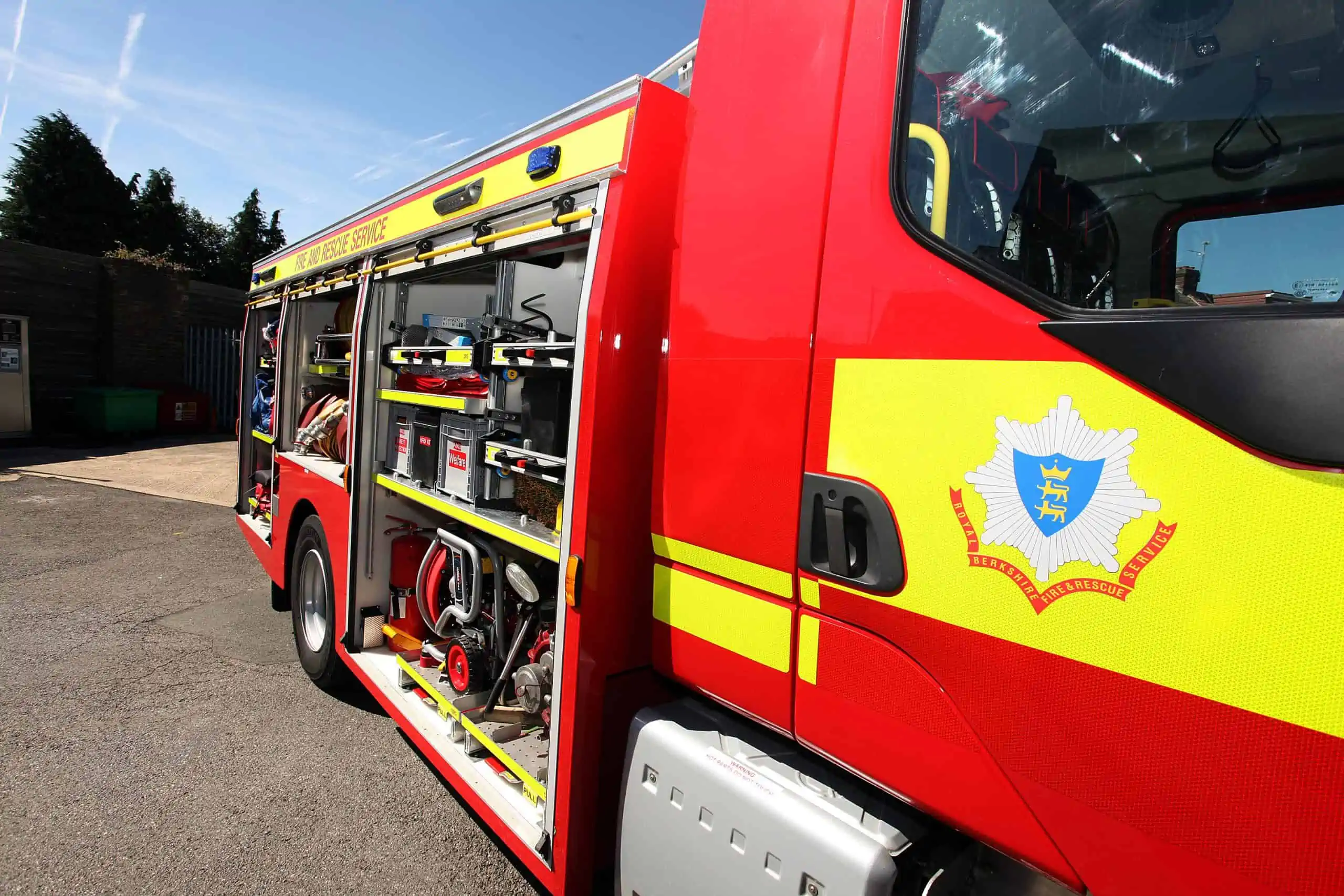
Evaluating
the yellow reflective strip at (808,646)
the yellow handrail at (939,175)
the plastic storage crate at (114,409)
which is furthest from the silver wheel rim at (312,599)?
the plastic storage crate at (114,409)

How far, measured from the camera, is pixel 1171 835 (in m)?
1.08

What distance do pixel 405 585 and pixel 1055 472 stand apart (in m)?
3.32

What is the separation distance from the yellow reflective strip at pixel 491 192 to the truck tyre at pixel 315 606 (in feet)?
5.14

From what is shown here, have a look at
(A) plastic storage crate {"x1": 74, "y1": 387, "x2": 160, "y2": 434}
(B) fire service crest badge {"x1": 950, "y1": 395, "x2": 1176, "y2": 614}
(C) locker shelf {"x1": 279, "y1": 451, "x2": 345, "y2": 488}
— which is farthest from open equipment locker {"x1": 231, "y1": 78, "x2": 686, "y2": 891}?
(A) plastic storage crate {"x1": 74, "y1": 387, "x2": 160, "y2": 434}

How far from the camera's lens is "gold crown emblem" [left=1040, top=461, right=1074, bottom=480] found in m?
1.16

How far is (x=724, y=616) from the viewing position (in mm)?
1741

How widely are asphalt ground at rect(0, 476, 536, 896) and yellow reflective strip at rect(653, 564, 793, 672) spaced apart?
153 cm

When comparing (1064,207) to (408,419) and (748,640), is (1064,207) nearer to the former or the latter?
(748,640)

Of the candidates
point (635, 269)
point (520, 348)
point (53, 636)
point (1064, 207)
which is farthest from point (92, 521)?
point (1064, 207)

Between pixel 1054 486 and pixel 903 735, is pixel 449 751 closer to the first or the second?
pixel 903 735

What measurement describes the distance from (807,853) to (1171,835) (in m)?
0.64

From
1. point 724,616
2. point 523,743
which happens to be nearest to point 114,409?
point 523,743

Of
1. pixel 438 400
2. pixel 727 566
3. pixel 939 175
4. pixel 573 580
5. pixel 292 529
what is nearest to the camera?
pixel 939 175

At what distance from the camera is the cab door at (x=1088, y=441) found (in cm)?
98
